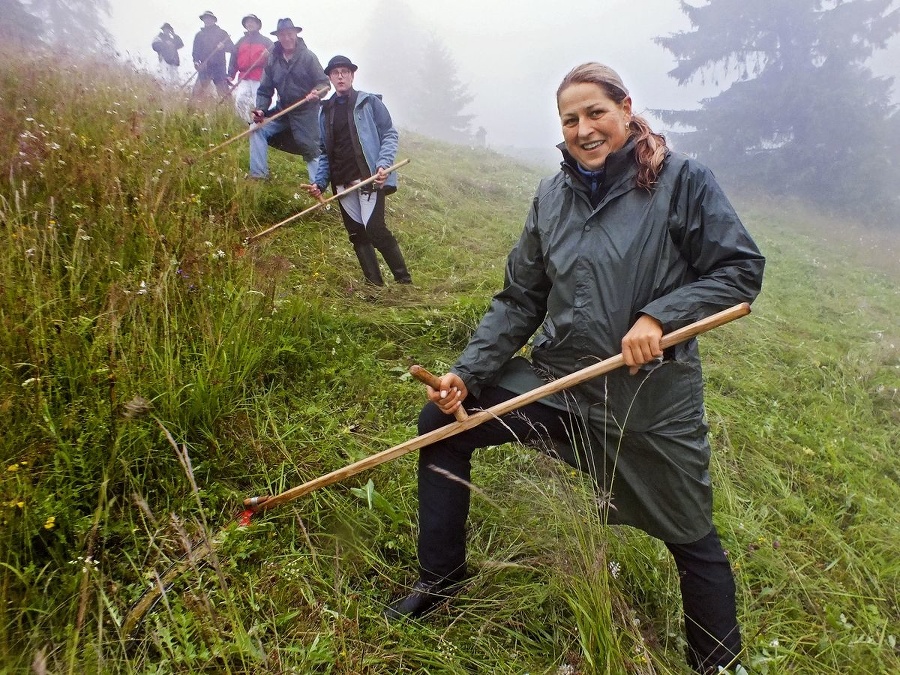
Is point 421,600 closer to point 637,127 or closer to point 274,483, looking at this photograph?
point 274,483

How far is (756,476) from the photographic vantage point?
326 cm

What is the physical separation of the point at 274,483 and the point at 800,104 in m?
26.3

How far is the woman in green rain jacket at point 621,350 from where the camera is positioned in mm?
1556

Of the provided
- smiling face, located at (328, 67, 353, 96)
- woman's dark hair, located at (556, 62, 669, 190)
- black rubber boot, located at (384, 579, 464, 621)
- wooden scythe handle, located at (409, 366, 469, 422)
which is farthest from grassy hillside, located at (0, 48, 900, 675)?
smiling face, located at (328, 67, 353, 96)

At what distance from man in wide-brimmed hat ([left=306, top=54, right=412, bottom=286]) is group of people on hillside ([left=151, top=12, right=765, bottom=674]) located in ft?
9.95

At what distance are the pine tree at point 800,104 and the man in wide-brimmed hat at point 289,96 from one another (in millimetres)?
21573

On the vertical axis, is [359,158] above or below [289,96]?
below

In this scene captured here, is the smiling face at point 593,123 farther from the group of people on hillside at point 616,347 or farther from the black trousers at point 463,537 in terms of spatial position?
the black trousers at point 463,537

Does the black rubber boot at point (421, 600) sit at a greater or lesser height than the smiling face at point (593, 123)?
lesser

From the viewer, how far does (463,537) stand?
188 cm

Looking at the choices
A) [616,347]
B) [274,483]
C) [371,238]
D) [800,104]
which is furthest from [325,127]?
[800,104]

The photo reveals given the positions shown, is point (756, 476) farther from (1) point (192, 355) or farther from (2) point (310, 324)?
(1) point (192, 355)

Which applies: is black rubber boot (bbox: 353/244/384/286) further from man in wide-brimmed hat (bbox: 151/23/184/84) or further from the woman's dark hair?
man in wide-brimmed hat (bbox: 151/23/184/84)

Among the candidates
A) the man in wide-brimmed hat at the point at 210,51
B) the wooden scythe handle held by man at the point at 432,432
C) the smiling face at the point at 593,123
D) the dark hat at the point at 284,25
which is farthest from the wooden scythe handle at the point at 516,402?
the man in wide-brimmed hat at the point at 210,51
